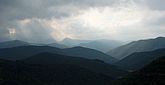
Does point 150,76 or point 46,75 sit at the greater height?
point 150,76

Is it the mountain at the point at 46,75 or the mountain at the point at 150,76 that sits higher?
the mountain at the point at 150,76

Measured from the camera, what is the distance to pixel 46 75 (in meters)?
176

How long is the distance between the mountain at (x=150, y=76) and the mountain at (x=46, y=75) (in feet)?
158

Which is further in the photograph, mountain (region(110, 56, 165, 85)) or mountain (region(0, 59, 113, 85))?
mountain (region(0, 59, 113, 85))

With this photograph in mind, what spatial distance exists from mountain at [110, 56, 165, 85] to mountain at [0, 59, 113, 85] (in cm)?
4806

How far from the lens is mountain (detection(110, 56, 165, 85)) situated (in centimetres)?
10000

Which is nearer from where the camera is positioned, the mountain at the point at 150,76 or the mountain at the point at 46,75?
the mountain at the point at 150,76

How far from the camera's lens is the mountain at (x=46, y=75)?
155m

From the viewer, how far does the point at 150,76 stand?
106m

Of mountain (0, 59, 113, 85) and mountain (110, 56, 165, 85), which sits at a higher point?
mountain (110, 56, 165, 85)

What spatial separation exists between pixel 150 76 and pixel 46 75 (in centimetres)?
8837

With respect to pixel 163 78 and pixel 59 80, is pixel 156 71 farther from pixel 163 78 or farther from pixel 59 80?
pixel 59 80

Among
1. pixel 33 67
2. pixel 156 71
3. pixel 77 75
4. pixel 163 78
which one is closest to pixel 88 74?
pixel 77 75

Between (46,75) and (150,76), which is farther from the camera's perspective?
(46,75)
